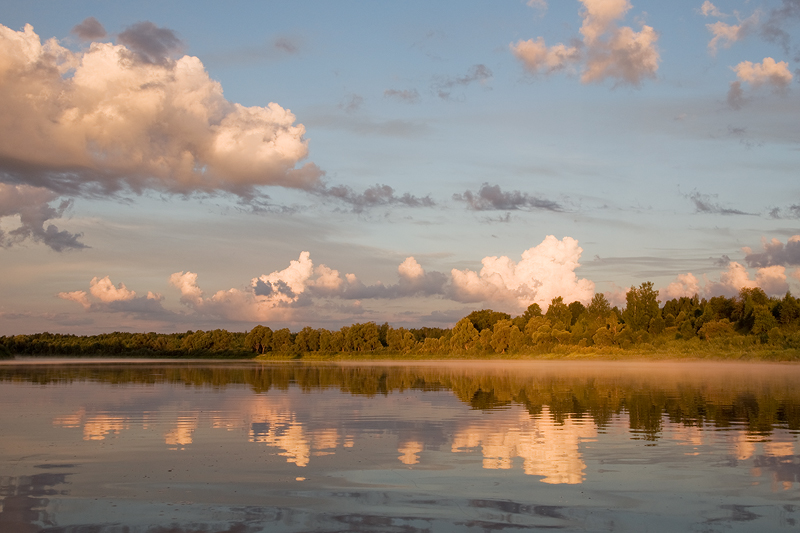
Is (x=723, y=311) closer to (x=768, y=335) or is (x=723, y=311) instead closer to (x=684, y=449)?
(x=768, y=335)

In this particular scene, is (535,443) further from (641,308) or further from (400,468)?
(641,308)

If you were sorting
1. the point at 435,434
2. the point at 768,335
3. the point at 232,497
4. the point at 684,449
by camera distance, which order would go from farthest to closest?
the point at 768,335, the point at 435,434, the point at 684,449, the point at 232,497

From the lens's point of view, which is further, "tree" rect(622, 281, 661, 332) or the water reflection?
"tree" rect(622, 281, 661, 332)

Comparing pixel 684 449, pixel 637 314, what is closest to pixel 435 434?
pixel 684 449

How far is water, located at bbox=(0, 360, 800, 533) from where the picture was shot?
45.9ft

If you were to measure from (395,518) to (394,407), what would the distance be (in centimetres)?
2445

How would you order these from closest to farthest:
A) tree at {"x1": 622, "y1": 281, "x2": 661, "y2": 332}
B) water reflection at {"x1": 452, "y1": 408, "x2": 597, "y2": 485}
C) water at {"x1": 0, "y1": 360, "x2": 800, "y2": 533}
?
1. water at {"x1": 0, "y1": 360, "x2": 800, "y2": 533}
2. water reflection at {"x1": 452, "y1": 408, "x2": 597, "y2": 485}
3. tree at {"x1": 622, "y1": 281, "x2": 661, "y2": 332}

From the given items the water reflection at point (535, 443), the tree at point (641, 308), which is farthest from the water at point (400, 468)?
the tree at point (641, 308)

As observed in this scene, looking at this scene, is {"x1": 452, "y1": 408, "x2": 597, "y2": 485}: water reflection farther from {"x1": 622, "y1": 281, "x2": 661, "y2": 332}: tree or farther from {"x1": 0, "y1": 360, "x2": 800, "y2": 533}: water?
{"x1": 622, "y1": 281, "x2": 661, "y2": 332}: tree

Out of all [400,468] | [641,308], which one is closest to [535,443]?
[400,468]

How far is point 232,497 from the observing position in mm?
15773

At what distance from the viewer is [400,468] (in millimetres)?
19422

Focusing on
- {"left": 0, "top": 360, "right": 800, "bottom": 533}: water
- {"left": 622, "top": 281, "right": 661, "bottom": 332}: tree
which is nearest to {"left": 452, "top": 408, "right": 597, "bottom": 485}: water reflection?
{"left": 0, "top": 360, "right": 800, "bottom": 533}: water

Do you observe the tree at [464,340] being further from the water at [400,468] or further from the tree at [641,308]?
the water at [400,468]
